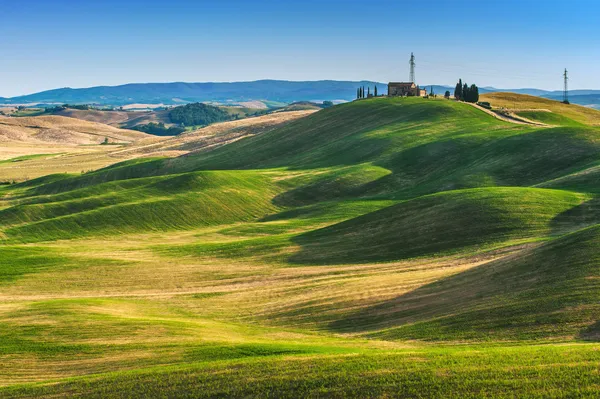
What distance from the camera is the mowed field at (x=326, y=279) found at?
2655 cm

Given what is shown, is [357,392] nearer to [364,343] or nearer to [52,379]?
[364,343]

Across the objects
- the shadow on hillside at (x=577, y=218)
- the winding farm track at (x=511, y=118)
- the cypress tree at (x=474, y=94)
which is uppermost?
the cypress tree at (x=474, y=94)

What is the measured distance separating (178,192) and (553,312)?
65254 millimetres

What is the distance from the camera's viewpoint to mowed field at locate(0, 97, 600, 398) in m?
26.5

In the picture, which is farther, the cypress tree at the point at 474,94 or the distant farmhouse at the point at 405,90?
the distant farmhouse at the point at 405,90

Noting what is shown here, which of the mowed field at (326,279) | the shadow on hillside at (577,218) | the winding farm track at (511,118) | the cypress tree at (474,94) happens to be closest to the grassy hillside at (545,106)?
the cypress tree at (474,94)

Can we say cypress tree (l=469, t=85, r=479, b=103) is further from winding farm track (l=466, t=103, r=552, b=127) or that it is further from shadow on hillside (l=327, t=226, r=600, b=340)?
shadow on hillside (l=327, t=226, r=600, b=340)

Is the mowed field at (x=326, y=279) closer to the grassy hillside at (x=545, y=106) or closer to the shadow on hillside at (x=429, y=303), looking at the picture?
the shadow on hillside at (x=429, y=303)

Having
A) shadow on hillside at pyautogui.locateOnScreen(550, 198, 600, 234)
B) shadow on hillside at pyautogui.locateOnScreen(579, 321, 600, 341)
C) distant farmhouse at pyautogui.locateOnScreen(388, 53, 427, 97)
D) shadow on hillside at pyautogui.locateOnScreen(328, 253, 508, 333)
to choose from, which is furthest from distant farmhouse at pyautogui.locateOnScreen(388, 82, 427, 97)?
shadow on hillside at pyautogui.locateOnScreen(579, 321, 600, 341)

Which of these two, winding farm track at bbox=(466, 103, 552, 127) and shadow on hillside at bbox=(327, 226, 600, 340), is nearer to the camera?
shadow on hillside at bbox=(327, 226, 600, 340)

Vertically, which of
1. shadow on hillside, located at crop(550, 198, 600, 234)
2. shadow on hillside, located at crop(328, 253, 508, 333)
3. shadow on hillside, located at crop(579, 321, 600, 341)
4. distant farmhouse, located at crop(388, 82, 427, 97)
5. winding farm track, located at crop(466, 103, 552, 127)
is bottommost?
shadow on hillside, located at crop(328, 253, 508, 333)

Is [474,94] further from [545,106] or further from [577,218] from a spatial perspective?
[577,218]

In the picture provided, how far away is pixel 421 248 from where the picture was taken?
178 ft

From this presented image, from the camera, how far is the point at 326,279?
159 ft
